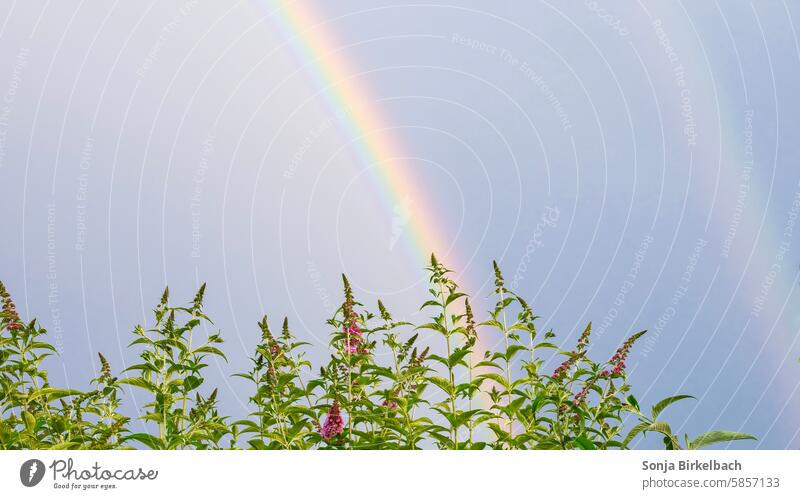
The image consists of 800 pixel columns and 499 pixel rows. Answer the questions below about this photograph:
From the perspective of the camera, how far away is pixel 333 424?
5.59 meters

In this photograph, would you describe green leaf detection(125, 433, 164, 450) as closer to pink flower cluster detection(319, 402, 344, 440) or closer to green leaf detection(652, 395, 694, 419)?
pink flower cluster detection(319, 402, 344, 440)

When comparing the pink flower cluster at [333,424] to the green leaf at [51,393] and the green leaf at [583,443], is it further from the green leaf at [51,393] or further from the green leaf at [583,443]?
the green leaf at [51,393]

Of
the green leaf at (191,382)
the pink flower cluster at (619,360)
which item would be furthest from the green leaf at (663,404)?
the green leaf at (191,382)

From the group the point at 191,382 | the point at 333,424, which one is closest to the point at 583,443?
the point at 333,424

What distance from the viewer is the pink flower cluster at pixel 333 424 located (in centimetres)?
559

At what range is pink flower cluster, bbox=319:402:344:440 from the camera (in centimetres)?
559


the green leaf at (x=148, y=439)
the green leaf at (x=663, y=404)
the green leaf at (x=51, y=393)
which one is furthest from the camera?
the green leaf at (x=51, y=393)

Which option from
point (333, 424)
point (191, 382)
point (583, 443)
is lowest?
point (583, 443)

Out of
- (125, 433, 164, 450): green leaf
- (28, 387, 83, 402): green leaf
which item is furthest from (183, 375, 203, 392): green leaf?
(28, 387, 83, 402): green leaf

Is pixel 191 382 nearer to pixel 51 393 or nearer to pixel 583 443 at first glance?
pixel 51 393

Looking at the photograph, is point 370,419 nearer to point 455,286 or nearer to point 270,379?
point 270,379
